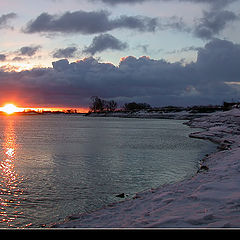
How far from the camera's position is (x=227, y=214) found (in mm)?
7949

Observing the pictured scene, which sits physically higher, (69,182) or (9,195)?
(9,195)

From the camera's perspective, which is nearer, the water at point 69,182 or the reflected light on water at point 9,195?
the reflected light on water at point 9,195

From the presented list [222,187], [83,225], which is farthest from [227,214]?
[83,225]

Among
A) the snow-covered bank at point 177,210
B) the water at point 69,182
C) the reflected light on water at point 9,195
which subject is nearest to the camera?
the snow-covered bank at point 177,210

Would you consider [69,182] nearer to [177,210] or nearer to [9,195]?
[9,195]

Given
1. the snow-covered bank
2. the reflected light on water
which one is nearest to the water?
the reflected light on water

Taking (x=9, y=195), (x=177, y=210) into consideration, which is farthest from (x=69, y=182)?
(x=177, y=210)

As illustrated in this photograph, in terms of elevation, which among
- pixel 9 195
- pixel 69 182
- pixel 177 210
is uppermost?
pixel 177 210

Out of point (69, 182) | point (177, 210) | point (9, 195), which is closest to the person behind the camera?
point (177, 210)

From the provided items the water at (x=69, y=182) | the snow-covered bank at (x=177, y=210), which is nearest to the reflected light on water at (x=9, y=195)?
the water at (x=69, y=182)

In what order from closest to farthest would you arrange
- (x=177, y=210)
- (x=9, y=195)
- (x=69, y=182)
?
1. (x=177, y=210)
2. (x=9, y=195)
3. (x=69, y=182)

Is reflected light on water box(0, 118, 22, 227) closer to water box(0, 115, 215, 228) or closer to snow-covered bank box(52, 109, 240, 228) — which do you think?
water box(0, 115, 215, 228)

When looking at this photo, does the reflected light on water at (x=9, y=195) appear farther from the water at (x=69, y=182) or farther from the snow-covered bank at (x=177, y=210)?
A: the snow-covered bank at (x=177, y=210)
